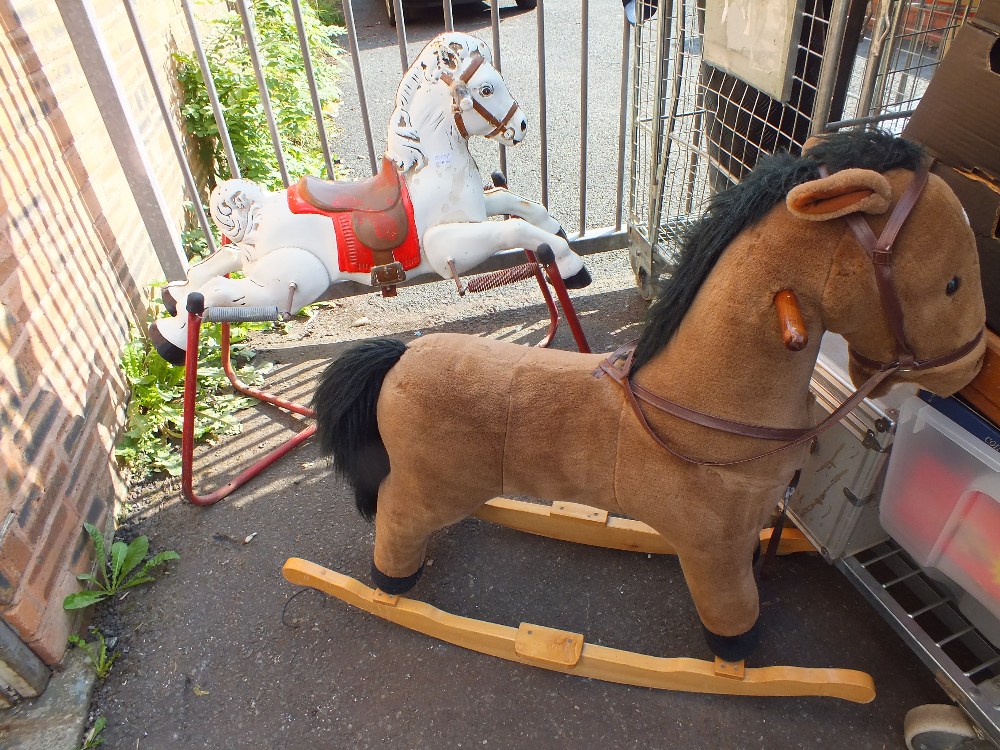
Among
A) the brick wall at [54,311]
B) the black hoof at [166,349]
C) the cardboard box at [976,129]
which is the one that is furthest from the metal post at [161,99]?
the cardboard box at [976,129]

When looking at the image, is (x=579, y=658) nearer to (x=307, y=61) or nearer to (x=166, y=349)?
(x=166, y=349)

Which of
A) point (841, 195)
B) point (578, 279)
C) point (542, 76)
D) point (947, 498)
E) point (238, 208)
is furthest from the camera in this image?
point (542, 76)

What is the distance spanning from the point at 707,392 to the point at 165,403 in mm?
2005

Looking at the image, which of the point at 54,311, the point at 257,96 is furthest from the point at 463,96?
the point at 257,96

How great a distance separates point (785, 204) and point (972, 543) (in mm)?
845

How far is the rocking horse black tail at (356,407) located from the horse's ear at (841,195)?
0.83 metres

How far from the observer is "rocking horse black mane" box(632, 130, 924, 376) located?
1015 millimetres

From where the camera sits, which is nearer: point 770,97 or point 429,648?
point 429,648

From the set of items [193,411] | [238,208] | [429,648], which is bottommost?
[429,648]

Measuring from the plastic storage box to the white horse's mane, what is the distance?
1347 millimetres

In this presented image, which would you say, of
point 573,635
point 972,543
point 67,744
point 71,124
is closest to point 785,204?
point 972,543

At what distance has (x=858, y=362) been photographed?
4.03 ft

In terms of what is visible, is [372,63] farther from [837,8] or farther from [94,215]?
[837,8]

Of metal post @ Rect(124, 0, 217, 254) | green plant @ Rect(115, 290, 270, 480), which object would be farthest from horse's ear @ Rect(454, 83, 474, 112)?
green plant @ Rect(115, 290, 270, 480)
